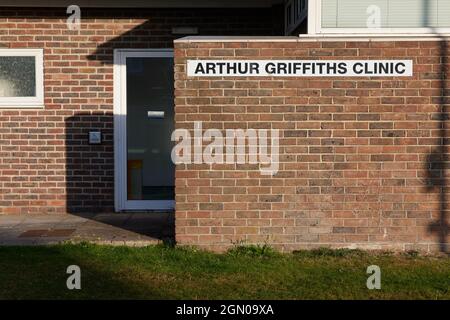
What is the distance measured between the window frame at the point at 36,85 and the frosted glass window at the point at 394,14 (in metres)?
4.72

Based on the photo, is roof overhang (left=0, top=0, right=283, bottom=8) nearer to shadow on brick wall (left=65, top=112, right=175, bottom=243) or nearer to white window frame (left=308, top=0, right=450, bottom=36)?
shadow on brick wall (left=65, top=112, right=175, bottom=243)

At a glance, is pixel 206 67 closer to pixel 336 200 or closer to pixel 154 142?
pixel 336 200

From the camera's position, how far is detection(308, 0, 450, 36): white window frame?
788 cm

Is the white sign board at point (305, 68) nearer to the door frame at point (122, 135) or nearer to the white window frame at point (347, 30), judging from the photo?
the white window frame at point (347, 30)

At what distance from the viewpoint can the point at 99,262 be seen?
282 inches

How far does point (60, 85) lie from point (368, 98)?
199 inches

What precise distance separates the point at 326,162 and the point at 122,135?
4038mm

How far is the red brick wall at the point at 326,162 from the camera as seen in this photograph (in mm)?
7625

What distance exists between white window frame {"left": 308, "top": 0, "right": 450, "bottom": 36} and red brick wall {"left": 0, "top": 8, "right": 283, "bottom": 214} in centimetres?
250
